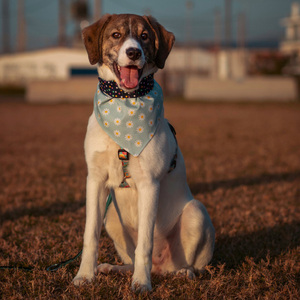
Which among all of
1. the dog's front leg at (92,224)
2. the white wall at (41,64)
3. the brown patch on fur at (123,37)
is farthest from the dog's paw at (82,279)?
the white wall at (41,64)

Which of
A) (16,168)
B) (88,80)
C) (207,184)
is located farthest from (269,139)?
(88,80)

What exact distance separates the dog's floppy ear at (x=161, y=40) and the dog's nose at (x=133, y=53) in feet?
0.90

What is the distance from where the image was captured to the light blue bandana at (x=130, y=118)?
288 cm

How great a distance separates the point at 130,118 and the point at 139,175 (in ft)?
1.30

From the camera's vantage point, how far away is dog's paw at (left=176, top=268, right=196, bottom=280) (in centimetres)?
308

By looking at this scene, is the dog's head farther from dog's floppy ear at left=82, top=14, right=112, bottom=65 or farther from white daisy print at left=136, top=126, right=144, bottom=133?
white daisy print at left=136, top=126, right=144, bottom=133

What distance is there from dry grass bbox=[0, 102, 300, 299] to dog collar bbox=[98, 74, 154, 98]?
48.8 inches

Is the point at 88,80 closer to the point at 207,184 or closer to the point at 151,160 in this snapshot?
the point at 207,184

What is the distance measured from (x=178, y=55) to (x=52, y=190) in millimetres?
56851

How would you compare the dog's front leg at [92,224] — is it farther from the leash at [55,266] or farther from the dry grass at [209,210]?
the leash at [55,266]

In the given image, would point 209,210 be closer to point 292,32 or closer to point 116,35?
point 116,35

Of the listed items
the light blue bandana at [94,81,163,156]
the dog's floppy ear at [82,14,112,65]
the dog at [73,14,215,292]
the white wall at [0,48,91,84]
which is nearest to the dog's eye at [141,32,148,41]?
the dog at [73,14,215,292]

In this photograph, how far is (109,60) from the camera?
9.64 ft

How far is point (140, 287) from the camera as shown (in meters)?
2.81
